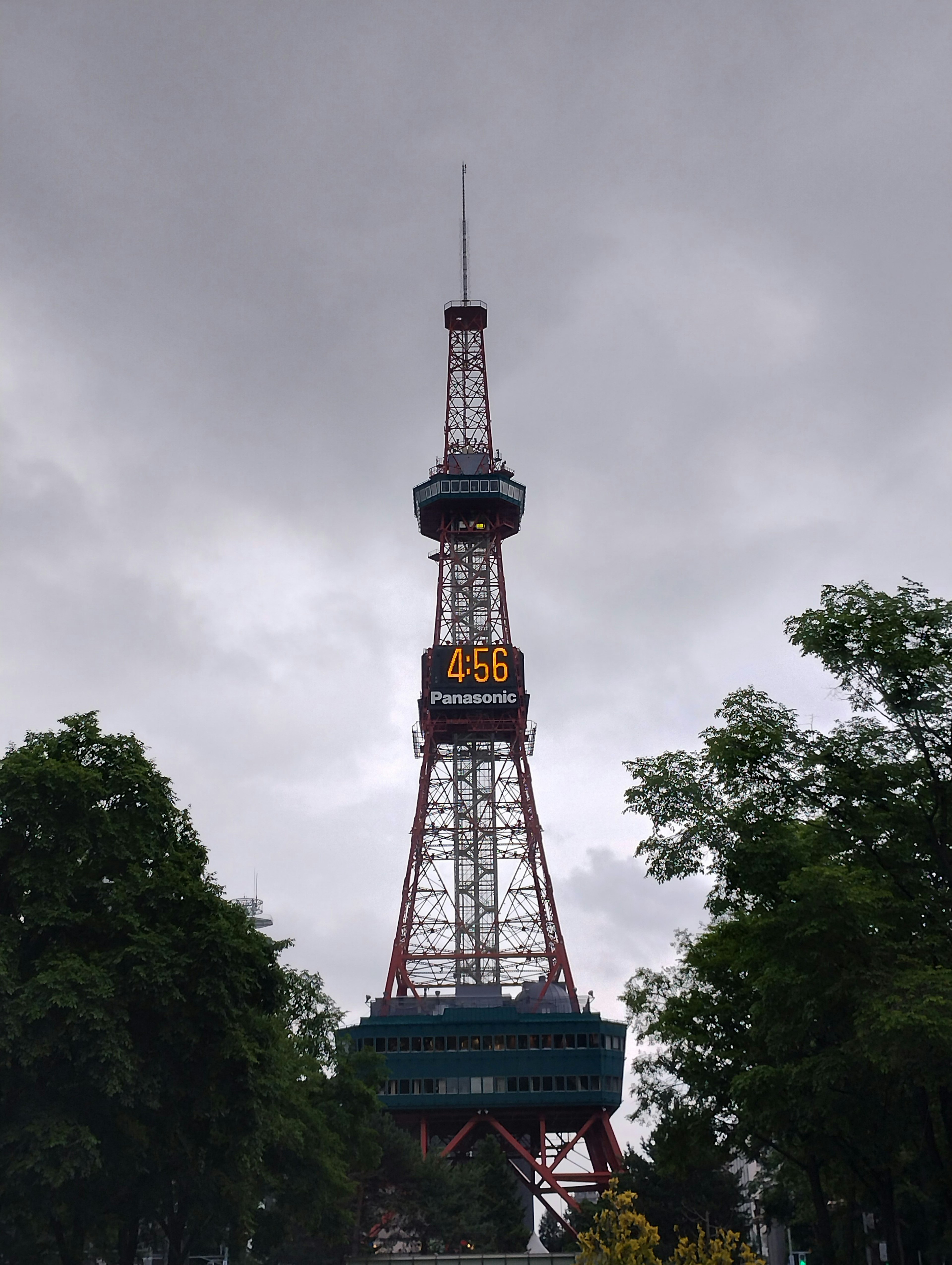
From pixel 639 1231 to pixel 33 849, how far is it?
23.0 meters

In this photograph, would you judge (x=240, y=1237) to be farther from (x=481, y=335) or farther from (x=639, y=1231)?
(x=481, y=335)

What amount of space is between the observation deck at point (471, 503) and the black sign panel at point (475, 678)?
15625mm

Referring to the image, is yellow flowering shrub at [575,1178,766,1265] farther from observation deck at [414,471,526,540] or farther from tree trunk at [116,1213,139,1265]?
observation deck at [414,471,526,540]

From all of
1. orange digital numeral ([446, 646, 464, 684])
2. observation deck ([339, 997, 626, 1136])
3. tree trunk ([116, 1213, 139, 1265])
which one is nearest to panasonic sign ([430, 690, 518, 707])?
orange digital numeral ([446, 646, 464, 684])

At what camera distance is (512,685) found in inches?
5586

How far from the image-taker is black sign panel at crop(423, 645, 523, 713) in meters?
141

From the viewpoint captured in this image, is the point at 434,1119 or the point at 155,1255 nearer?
the point at 155,1255

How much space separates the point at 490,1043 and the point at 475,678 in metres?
35.4

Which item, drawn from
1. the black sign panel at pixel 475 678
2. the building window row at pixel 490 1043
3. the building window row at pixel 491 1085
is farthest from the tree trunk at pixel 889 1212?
the black sign panel at pixel 475 678

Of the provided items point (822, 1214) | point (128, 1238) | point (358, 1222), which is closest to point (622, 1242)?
point (822, 1214)

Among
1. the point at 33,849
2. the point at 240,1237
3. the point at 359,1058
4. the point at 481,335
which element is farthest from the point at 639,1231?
the point at 481,335

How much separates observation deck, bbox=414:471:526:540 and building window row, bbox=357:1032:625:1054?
53184mm

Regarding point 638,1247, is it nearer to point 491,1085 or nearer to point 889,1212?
point 889,1212

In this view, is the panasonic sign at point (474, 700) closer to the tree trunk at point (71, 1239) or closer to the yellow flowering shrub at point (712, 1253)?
the tree trunk at point (71, 1239)
